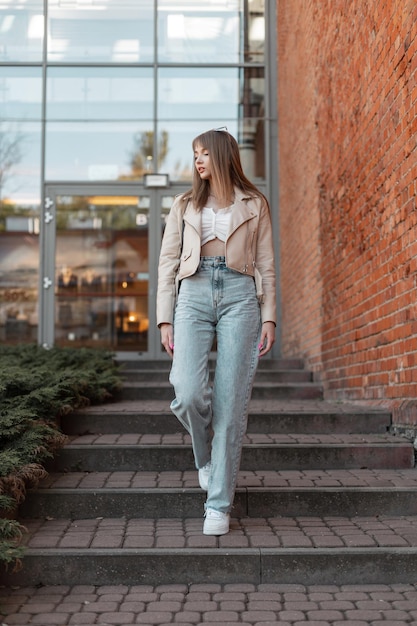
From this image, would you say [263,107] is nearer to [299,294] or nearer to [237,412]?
[299,294]

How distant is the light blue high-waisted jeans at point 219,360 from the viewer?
3.78 metres

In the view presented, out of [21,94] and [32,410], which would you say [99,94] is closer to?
[21,94]

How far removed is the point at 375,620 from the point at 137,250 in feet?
26.3

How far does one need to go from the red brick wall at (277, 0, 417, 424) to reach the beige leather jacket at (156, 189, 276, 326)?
1.29 m

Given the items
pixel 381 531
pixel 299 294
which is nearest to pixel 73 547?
pixel 381 531

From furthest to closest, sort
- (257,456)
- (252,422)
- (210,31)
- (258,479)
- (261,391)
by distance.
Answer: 1. (210,31)
2. (261,391)
3. (252,422)
4. (257,456)
5. (258,479)

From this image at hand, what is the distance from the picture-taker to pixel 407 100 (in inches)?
197

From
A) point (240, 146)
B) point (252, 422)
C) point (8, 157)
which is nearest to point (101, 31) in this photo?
point (8, 157)

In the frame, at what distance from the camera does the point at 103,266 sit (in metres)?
10.7

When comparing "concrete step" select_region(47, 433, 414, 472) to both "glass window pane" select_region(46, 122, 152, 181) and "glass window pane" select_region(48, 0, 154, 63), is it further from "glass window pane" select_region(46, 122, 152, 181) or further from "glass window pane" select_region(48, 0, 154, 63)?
"glass window pane" select_region(48, 0, 154, 63)

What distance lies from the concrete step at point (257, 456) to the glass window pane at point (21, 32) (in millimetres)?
7716

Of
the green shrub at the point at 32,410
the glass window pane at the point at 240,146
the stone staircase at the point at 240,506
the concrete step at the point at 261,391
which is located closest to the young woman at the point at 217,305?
the stone staircase at the point at 240,506

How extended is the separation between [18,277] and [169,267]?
23.5 feet

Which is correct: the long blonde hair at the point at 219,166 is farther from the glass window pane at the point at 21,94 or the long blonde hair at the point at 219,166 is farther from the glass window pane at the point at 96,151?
the glass window pane at the point at 21,94
